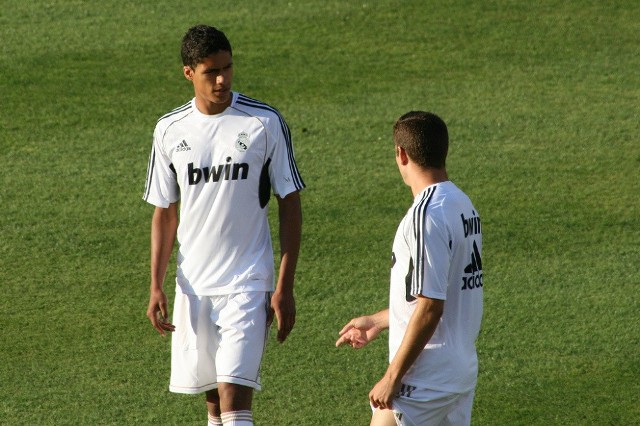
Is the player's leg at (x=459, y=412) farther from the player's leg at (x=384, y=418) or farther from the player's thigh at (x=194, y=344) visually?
the player's thigh at (x=194, y=344)

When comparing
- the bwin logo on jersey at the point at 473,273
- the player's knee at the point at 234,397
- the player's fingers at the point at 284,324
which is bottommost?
the player's knee at the point at 234,397

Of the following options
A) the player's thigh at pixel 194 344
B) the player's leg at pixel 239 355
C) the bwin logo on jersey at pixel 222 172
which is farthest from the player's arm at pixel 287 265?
the player's thigh at pixel 194 344

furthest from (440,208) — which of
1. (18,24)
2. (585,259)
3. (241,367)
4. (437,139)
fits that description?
(18,24)

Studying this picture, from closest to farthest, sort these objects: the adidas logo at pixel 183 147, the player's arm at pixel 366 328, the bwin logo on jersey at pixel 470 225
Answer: the bwin logo on jersey at pixel 470 225 < the player's arm at pixel 366 328 < the adidas logo at pixel 183 147

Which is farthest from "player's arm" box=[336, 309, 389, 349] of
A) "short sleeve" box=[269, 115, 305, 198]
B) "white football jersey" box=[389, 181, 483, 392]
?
"short sleeve" box=[269, 115, 305, 198]

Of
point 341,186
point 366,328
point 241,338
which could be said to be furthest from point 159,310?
point 341,186

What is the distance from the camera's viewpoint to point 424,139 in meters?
3.87

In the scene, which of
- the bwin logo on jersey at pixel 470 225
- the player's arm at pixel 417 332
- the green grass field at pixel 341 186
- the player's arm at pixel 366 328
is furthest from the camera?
the green grass field at pixel 341 186

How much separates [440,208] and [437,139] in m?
0.27

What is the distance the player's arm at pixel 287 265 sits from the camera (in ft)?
15.3

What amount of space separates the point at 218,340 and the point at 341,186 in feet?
10.2

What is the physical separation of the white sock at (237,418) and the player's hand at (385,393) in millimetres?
971

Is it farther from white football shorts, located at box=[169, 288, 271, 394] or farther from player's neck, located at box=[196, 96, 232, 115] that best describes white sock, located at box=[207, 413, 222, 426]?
player's neck, located at box=[196, 96, 232, 115]

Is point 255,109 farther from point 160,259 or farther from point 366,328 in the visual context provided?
point 366,328
